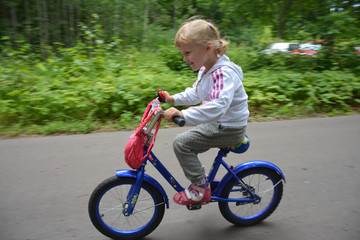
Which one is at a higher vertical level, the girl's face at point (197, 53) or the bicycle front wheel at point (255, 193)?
the girl's face at point (197, 53)

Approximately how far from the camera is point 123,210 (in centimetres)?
231

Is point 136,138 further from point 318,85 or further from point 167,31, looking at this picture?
point 167,31

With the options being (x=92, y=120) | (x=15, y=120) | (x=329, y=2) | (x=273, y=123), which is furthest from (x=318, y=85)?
(x=15, y=120)

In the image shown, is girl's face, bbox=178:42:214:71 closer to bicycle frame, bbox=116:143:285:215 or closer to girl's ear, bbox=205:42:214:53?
girl's ear, bbox=205:42:214:53

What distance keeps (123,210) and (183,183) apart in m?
1.02

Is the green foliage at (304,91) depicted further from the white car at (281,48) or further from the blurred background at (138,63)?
the white car at (281,48)

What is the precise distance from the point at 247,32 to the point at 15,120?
7.31m

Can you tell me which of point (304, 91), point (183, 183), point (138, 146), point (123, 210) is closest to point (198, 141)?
point (138, 146)

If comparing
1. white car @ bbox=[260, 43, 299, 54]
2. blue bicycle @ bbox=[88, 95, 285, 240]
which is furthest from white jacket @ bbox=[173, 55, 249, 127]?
white car @ bbox=[260, 43, 299, 54]

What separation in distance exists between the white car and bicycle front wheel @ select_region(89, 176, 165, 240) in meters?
6.22

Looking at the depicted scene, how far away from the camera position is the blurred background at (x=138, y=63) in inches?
196

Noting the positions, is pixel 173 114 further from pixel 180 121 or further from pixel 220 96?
pixel 220 96

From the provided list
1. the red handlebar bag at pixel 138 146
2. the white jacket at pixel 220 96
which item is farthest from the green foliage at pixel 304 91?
the red handlebar bag at pixel 138 146

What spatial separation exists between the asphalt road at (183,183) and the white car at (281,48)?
9.93ft
